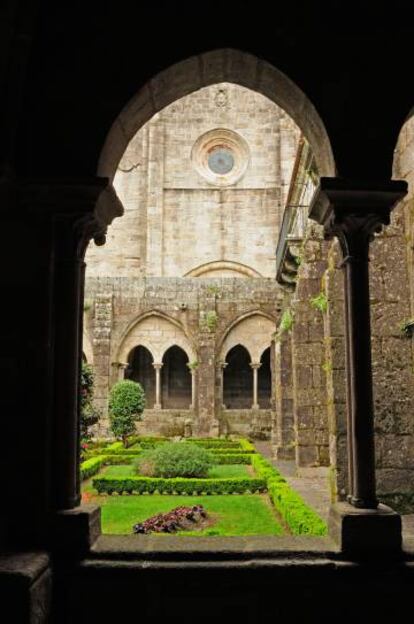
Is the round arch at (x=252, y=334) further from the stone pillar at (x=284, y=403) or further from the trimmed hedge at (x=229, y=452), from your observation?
the trimmed hedge at (x=229, y=452)

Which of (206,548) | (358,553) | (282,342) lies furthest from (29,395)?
(282,342)

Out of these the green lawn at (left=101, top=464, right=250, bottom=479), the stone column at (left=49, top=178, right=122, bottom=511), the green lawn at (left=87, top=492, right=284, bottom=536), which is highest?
the stone column at (left=49, top=178, right=122, bottom=511)

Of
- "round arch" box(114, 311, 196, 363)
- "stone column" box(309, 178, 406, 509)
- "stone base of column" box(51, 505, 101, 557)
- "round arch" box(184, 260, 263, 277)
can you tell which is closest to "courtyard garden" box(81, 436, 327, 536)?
"stone column" box(309, 178, 406, 509)

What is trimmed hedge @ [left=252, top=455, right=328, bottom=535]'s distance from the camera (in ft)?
19.4

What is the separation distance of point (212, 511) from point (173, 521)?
134 cm

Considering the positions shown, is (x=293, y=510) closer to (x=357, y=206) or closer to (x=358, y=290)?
(x=358, y=290)

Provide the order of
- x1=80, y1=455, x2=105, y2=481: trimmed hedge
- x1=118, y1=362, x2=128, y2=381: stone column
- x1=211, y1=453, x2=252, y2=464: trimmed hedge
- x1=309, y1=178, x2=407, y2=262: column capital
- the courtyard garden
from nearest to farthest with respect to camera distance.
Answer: x1=309, y1=178, x2=407, y2=262: column capital
the courtyard garden
x1=80, y1=455, x2=105, y2=481: trimmed hedge
x1=211, y1=453, x2=252, y2=464: trimmed hedge
x1=118, y1=362, x2=128, y2=381: stone column

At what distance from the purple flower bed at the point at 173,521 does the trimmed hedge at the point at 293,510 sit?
0.96 m

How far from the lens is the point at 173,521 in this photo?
268 inches

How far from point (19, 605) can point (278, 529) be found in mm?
4611

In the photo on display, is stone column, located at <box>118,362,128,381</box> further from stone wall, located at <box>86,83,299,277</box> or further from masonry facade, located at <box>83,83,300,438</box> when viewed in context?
stone wall, located at <box>86,83,299,277</box>

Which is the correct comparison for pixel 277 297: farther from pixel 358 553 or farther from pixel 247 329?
pixel 358 553

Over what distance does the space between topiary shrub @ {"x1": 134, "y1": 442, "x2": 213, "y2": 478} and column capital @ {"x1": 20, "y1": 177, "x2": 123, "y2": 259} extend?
7.48 m

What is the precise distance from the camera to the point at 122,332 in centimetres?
1934
